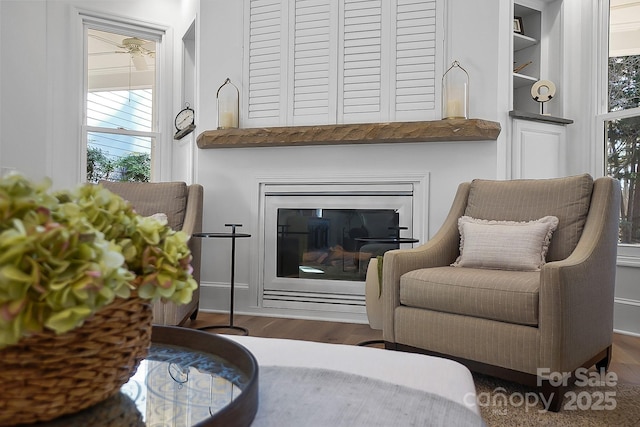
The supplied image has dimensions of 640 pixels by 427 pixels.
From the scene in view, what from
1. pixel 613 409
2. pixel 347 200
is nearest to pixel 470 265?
pixel 613 409

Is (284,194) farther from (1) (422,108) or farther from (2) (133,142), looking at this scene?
(2) (133,142)

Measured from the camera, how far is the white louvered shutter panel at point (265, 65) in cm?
353

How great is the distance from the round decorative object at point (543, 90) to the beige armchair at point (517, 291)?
57.2 inches

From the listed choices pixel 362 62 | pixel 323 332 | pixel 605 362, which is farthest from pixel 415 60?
pixel 605 362

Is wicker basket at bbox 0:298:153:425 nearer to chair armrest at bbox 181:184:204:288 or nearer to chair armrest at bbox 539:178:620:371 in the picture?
chair armrest at bbox 539:178:620:371

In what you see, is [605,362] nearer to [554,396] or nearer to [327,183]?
[554,396]

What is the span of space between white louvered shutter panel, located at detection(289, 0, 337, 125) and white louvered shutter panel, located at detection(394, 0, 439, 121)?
45 cm

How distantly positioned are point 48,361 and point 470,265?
6.93 feet

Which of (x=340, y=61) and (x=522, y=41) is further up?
(x=522, y=41)

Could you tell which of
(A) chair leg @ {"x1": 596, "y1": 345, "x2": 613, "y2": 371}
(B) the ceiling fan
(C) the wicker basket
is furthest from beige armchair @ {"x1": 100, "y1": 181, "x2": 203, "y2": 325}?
(C) the wicker basket

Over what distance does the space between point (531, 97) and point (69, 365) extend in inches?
161

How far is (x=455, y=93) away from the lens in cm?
314

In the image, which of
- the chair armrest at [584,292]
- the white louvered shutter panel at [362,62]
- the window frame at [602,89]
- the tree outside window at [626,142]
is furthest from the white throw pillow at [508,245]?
the window frame at [602,89]

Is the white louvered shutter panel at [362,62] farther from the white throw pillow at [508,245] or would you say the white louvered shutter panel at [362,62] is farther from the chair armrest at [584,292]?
the chair armrest at [584,292]
